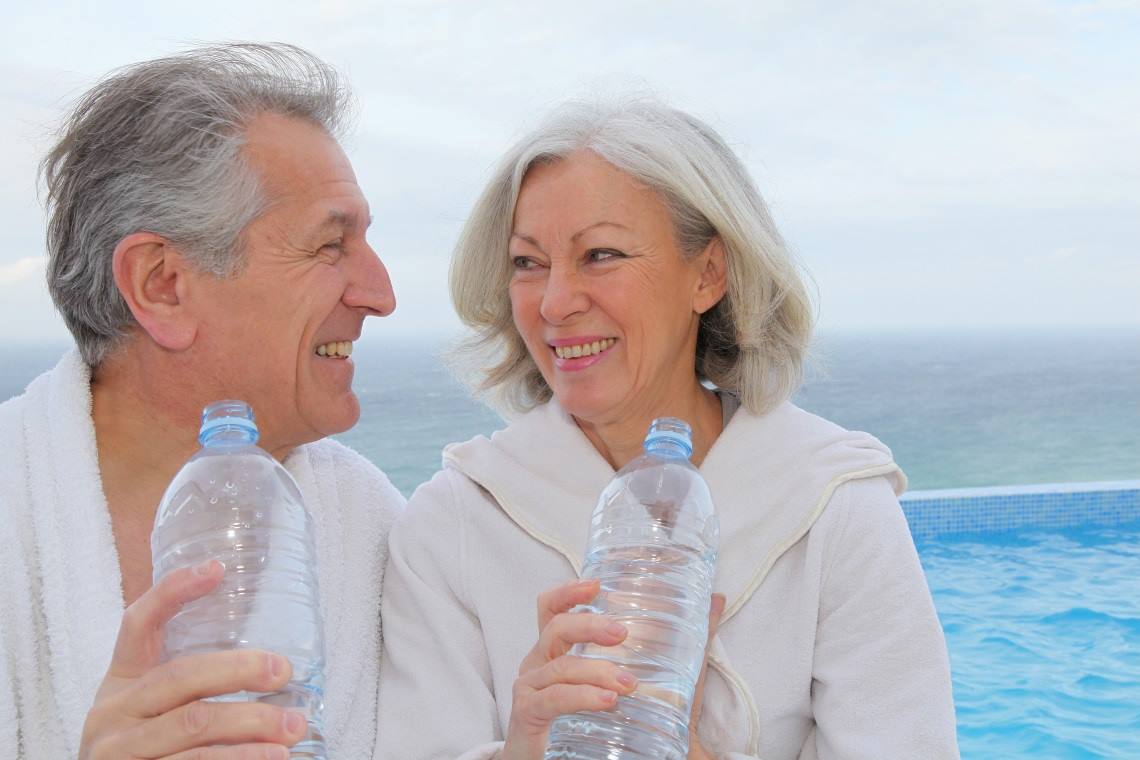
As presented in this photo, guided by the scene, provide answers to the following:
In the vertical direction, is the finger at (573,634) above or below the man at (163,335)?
below

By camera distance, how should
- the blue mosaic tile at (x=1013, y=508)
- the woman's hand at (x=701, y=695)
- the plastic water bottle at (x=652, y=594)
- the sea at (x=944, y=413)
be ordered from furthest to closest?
the sea at (x=944, y=413)
the blue mosaic tile at (x=1013, y=508)
the woman's hand at (x=701, y=695)
the plastic water bottle at (x=652, y=594)

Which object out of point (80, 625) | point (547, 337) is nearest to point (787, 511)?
point (547, 337)

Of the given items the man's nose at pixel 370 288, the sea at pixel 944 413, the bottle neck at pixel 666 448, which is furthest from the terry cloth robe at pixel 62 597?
the sea at pixel 944 413

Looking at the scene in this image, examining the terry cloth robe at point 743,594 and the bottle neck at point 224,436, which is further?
the terry cloth robe at point 743,594

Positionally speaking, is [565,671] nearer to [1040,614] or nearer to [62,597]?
[62,597]

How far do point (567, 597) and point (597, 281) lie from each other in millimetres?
757

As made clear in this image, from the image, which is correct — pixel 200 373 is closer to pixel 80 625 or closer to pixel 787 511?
pixel 80 625

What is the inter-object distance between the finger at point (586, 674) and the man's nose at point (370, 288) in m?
0.92

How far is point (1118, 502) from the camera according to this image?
845 centimetres

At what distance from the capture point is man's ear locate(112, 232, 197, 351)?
2.03 metres

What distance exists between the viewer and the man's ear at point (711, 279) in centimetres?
225

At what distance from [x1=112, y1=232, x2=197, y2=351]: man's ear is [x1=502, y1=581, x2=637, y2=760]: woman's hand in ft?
3.05

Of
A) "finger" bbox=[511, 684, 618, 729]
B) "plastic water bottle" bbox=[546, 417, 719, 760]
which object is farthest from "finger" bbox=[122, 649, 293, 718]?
"plastic water bottle" bbox=[546, 417, 719, 760]

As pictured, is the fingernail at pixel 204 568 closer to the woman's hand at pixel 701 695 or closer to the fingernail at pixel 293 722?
the fingernail at pixel 293 722
